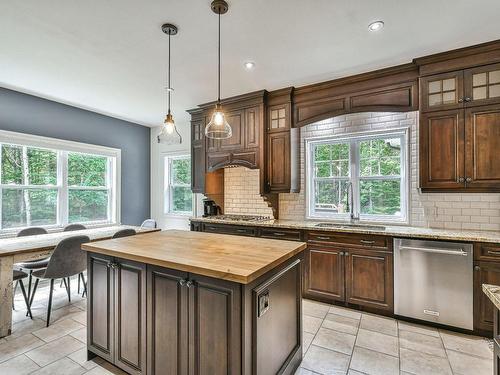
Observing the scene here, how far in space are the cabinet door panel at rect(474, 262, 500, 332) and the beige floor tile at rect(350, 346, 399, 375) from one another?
1.01 m

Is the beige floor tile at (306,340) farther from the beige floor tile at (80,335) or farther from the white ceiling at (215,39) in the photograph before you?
the white ceiling at (215,39)

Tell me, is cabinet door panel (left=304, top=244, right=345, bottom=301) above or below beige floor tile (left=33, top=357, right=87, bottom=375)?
above

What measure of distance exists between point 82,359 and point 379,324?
2.82 m

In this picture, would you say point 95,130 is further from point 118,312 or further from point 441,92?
point 441,92

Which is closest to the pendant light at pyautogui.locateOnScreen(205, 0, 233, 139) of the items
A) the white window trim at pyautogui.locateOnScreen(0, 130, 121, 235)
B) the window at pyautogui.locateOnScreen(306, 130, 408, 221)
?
the window at pyautogui.locateOnScreen(306, 130, 408, 221)

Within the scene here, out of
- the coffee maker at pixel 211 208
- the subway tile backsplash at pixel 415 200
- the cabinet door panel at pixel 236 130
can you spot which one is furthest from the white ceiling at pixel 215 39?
the coffee maker at pixel 211 208

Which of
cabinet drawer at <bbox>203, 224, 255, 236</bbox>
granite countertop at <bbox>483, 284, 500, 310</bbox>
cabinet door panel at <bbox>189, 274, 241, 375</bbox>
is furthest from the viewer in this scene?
cabinet drawer at <bbox>203, 224, 255, 236</bbox>

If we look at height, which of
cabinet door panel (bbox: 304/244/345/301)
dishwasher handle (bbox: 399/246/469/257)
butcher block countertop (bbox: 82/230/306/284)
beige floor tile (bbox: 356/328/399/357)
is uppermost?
butcher block countertop (bbox: 82/230/306/284)

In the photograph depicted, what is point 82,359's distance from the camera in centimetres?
217

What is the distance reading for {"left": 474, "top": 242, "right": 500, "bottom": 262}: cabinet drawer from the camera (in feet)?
7.89

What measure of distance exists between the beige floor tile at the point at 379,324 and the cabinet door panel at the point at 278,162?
1815 millimetres

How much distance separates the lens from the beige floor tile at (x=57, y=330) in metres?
2.51

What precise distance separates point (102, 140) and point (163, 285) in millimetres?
4132

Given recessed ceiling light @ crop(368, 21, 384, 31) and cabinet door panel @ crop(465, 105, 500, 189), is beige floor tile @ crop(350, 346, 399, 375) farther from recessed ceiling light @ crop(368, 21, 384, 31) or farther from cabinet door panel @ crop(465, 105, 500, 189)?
recessed ceiling light @ crop(368, 21, 384, 31)
